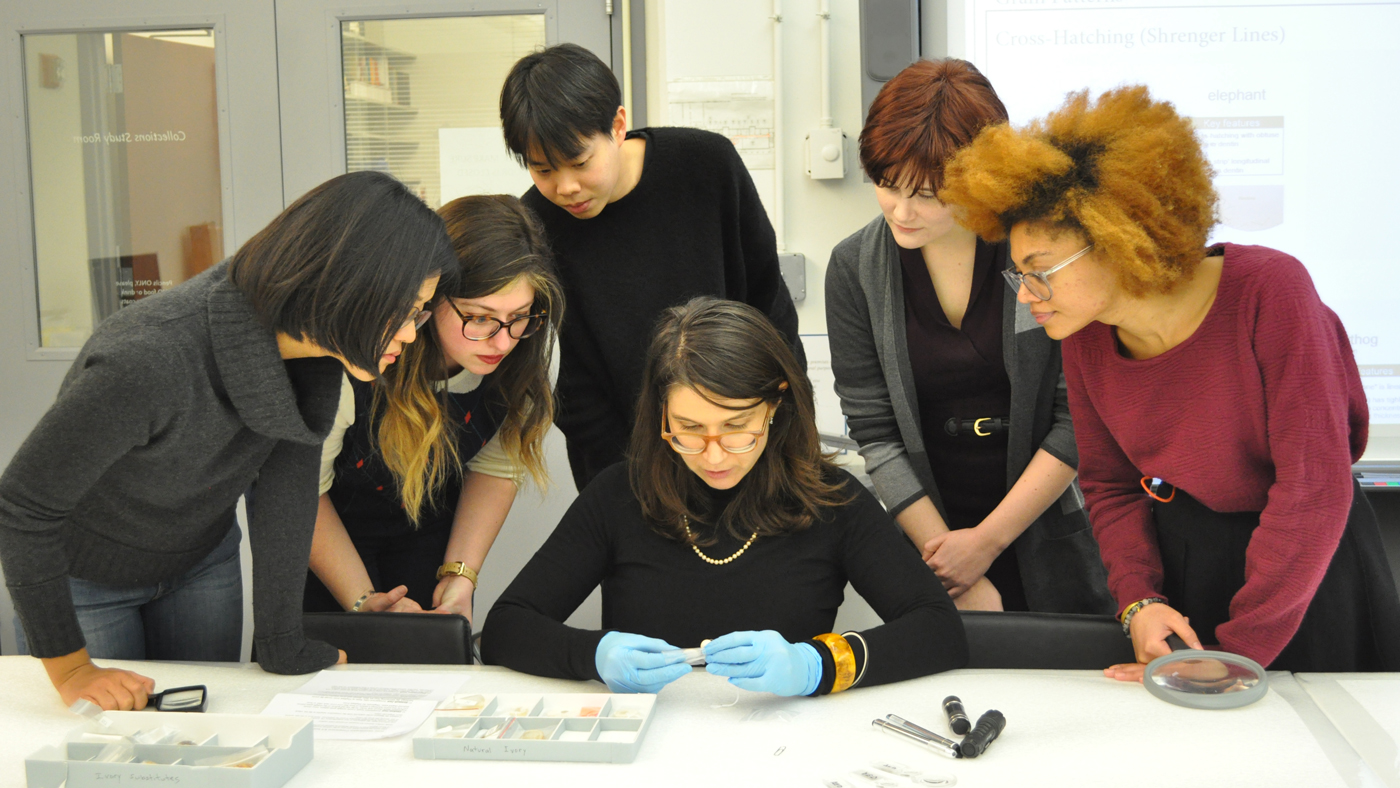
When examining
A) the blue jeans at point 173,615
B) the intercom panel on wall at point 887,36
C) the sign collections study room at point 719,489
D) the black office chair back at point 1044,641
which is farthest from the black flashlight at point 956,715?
the intercom panel on wall at point 887,36

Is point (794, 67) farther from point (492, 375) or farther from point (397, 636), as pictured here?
point (397, 636)

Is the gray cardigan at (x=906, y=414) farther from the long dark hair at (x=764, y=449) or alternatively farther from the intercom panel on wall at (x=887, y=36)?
the intercom panel on wall at (x=887, y=36)

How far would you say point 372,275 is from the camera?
3.90 feet

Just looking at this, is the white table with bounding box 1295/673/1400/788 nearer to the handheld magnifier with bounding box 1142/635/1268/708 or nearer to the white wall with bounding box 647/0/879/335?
the handheld magnifier with bounding box 1142/635/1268/708

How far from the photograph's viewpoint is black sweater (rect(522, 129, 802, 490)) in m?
1.71

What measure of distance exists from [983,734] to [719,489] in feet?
1.77

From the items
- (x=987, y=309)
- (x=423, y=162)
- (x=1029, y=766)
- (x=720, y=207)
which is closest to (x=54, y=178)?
(x=423, y=162)

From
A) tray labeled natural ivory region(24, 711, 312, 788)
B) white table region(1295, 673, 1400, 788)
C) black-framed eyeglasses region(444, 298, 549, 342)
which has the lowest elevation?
white table region(1295, 673, 1400, 788)

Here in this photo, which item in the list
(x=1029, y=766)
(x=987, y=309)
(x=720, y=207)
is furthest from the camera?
(x=720, y=207)

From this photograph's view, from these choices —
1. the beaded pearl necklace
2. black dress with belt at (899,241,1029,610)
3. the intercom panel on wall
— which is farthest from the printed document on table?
the intercom panel on wall

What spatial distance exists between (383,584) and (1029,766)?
1.14m

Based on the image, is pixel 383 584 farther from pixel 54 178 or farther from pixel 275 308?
pixel 54 178

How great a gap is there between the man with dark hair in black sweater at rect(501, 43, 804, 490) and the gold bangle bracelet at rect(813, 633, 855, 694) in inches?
26.0

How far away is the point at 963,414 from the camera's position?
169 centimetres
